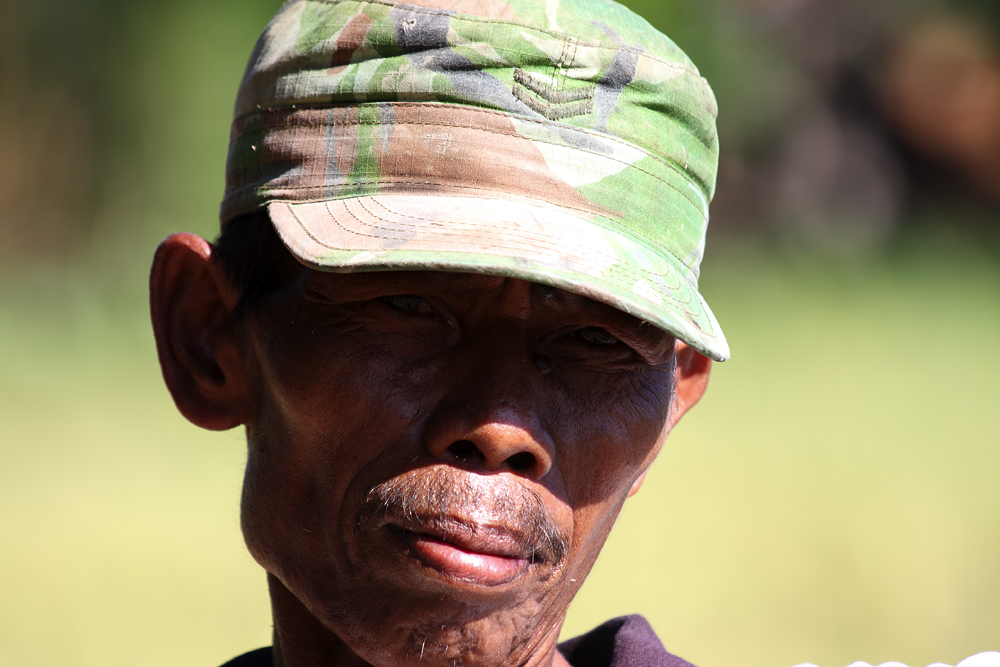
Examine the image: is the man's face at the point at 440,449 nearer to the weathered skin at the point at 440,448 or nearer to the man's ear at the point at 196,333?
the weathered skin at the point at 440,448

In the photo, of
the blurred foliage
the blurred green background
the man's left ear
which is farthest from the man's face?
the blurred foliage

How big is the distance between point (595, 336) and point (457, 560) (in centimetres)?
42

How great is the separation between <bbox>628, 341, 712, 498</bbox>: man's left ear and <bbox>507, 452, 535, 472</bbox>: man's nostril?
19.9 inches

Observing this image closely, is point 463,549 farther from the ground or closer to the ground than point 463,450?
closer to the ground

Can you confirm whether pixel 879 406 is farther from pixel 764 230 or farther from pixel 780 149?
pixel 780 149

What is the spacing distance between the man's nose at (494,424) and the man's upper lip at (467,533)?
0.27ft

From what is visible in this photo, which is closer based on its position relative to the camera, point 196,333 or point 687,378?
point 196,333

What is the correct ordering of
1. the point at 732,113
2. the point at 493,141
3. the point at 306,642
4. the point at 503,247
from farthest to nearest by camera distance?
the point at 732,113
the point at 306,642
the point at 493,141
the point at 503,247

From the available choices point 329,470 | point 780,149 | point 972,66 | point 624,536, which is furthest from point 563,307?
point 972,66

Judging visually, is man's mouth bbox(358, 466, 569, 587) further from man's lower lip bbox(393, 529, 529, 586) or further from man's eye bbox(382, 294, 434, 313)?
man's eye bbox(382, 294, 434, 313)

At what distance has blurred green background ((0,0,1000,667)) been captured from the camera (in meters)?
4.90

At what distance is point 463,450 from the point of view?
146 centimetres

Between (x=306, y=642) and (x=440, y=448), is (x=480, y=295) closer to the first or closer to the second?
(x=440, y=448)

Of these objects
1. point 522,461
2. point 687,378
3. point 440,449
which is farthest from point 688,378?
point 440,449
